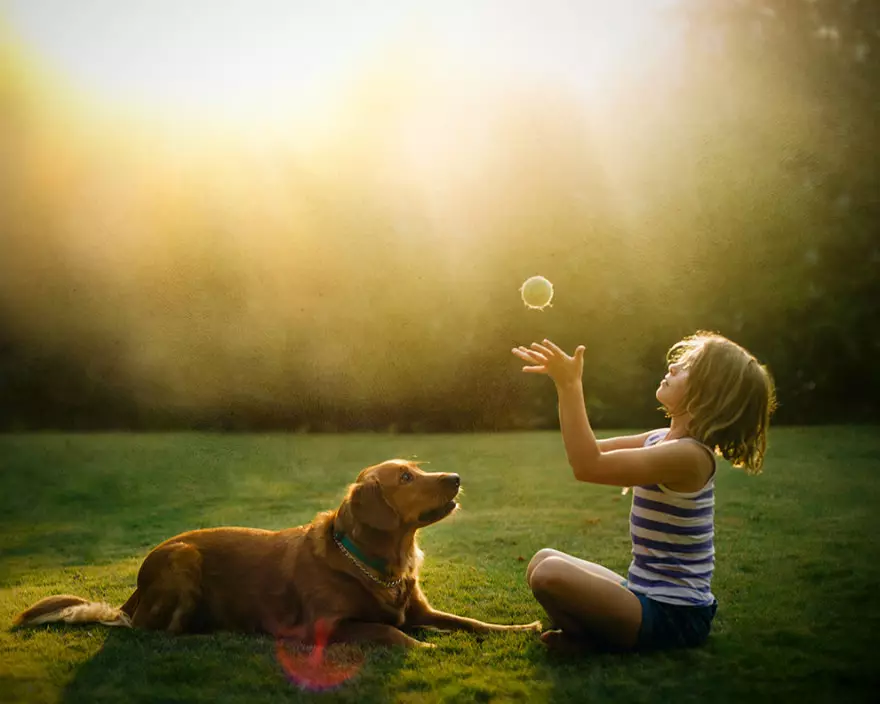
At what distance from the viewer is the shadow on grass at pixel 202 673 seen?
2.37 metres

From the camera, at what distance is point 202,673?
2549 mm

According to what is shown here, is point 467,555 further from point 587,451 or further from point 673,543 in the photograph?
point 587,451

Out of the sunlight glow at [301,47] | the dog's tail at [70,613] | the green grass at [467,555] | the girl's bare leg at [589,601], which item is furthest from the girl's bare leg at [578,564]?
the sunlight glow at [301,47]

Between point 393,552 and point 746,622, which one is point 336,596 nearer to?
point 393,552

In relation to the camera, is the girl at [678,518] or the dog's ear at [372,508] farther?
the dog's ear at [372,508]

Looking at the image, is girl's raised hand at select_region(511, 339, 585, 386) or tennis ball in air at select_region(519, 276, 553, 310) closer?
girl's raised hand at select_region(511, 339, 585, 386)

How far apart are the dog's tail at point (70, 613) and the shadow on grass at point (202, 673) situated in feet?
0.59

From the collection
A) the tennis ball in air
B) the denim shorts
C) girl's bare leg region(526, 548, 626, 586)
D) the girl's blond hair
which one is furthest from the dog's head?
the tennis ball in air

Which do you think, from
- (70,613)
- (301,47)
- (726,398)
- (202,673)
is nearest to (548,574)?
(726,398)

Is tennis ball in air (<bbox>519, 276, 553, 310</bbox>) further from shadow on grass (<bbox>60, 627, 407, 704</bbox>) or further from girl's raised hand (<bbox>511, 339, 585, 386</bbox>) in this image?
shadow on grass (<bbox>60, 627, 407, 704</bbox>)

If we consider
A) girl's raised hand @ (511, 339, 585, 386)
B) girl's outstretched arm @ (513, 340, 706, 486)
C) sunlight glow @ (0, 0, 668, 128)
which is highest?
sunlight glow @ (0, 0, 668, 128)

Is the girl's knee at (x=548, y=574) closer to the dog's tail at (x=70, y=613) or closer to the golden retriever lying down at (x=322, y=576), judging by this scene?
the golden retriever lying down at (x=322, y=576)

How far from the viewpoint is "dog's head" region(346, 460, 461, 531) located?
290 centimetres

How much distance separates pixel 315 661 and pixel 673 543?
112 centimetres
